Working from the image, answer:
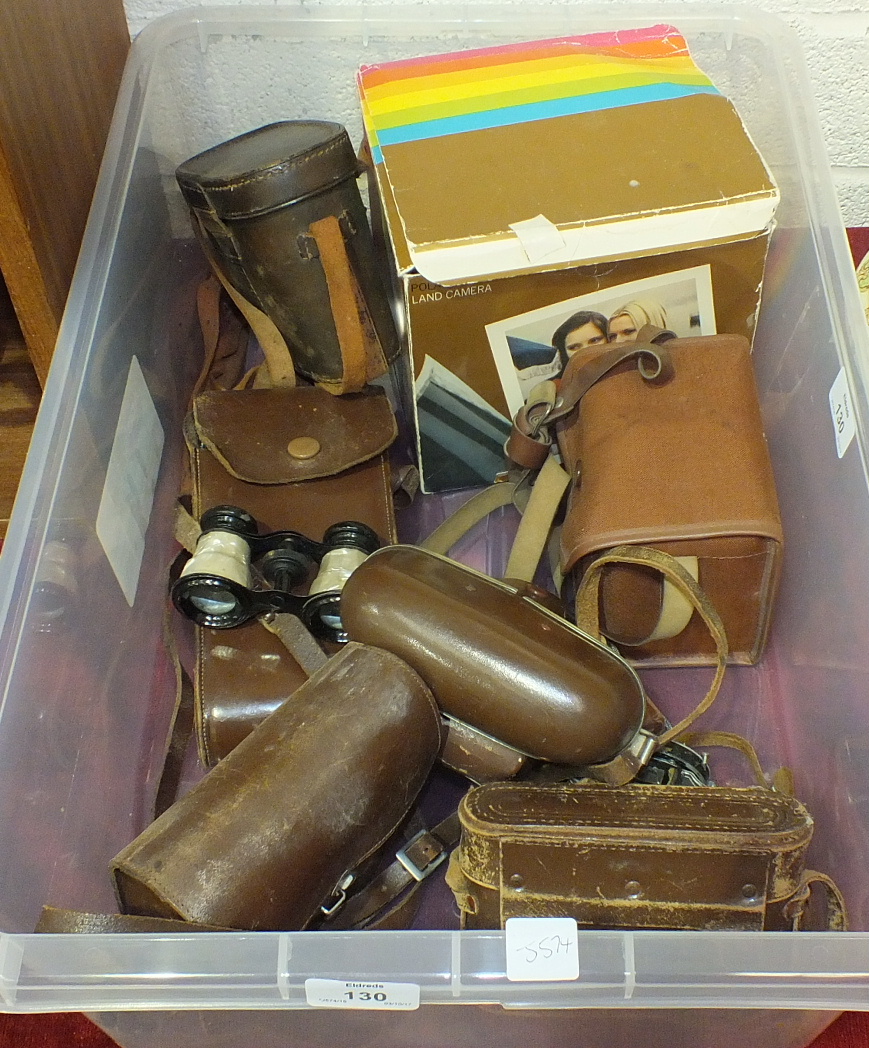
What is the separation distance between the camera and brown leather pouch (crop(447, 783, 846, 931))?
0.82 m

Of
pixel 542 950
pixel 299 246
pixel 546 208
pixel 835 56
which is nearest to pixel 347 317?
pixel 299 246

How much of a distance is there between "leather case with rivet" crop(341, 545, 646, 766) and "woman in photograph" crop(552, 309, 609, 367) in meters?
0.38

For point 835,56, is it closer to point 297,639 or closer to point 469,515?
point 469,515

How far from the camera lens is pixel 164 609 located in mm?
1208

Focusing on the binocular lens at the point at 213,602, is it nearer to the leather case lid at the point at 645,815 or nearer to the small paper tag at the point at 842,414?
the leather case lid at the point at 645,815

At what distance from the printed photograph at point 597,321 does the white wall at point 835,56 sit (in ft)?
1.48

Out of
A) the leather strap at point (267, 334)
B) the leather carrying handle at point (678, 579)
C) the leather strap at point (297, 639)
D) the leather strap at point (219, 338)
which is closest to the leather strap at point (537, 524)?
the leather carrying handle at point (678, 579)

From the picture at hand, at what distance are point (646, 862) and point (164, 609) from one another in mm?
662

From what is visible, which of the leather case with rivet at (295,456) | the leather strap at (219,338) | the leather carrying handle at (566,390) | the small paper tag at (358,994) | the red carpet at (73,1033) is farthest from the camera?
the leather strap at (219,338)

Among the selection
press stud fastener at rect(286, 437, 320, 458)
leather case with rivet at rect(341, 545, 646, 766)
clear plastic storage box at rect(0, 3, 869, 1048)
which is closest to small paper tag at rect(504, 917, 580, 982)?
clear plastic storage box at rect(0, 3, 869, 1048)

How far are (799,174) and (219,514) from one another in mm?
831

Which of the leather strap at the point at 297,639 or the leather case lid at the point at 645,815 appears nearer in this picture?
the leather case lid at the point at 645,815

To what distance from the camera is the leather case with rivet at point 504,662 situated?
0.88 m

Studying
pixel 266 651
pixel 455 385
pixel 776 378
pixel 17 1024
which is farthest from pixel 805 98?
pixel 17 1024
